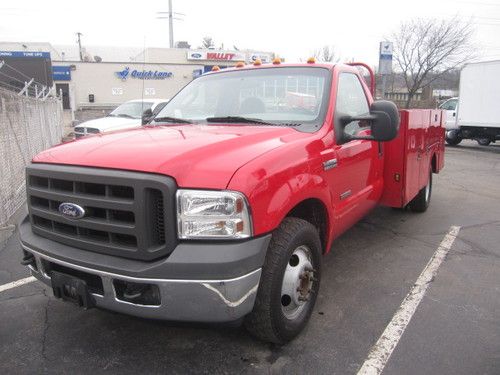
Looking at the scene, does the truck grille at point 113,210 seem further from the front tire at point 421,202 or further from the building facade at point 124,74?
the building facade at point 124,74

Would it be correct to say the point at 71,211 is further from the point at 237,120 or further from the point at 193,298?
the point at 237,120

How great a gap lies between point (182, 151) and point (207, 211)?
43 centimetres

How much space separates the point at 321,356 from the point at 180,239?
4.17 ft

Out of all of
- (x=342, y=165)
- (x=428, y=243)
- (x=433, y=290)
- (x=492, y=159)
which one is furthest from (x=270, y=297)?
(x=492, y=159)

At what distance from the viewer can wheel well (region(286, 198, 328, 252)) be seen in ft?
10.4

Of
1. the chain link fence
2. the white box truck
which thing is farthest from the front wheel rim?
the white box truck

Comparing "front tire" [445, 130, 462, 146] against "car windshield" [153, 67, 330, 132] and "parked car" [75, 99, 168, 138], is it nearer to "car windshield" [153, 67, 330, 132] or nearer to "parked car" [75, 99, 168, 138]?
"parked car" [75, 99, 168, 138]

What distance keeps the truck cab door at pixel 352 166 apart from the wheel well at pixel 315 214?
6.3 inches

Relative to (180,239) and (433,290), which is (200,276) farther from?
(433,290)

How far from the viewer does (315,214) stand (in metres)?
3.39

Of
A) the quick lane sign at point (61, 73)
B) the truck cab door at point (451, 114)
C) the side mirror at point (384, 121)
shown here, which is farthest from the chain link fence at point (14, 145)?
the quick lane sign at point (61, 73)

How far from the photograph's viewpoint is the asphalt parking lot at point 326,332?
281 cm

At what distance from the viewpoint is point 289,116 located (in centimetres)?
358

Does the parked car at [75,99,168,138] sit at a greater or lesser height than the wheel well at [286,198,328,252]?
greater
